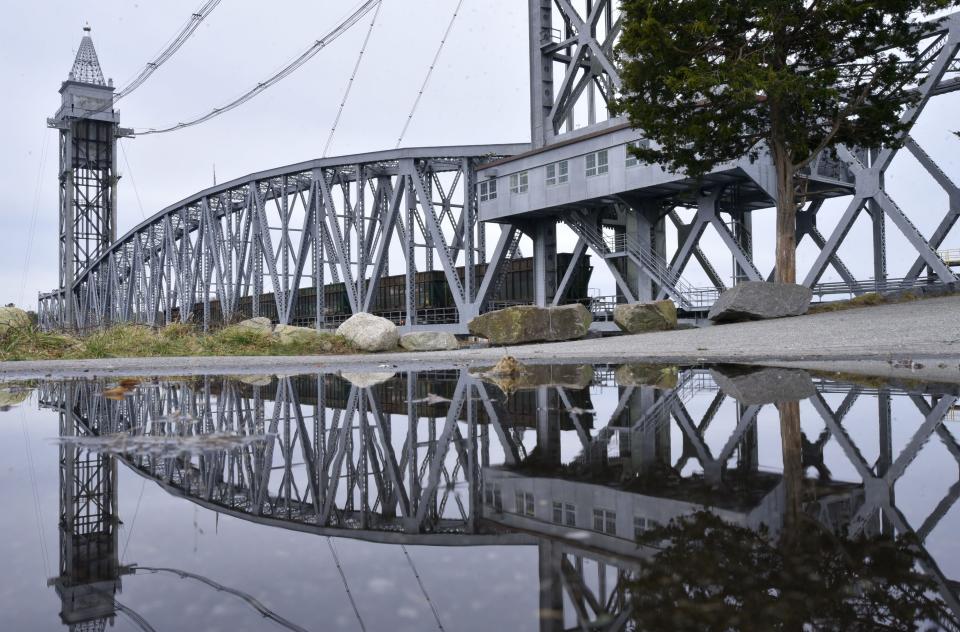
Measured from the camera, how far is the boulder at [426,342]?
16.7 metres

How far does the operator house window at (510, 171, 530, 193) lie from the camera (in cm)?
3078

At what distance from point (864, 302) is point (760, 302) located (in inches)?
192

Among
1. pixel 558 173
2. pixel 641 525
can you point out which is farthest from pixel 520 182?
pixel 641 525

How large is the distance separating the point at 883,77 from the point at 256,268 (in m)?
36.0

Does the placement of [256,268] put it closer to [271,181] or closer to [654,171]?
[271,181]

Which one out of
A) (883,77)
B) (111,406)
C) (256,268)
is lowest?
(111,406)

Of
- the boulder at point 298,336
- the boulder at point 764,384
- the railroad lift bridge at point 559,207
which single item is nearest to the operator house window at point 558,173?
the railroad lift bridge at point 559,207

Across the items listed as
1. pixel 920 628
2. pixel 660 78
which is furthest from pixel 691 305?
pixel 920 628

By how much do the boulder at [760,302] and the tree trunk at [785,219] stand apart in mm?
1791

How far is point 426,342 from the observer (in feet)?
55.2

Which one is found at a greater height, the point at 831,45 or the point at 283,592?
the point at 831,45

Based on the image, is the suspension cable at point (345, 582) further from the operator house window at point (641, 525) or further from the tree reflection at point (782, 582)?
the operator house window at point (641, 525)

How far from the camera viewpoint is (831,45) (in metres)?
19.8

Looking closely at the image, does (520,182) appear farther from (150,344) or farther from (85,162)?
(85,162)
